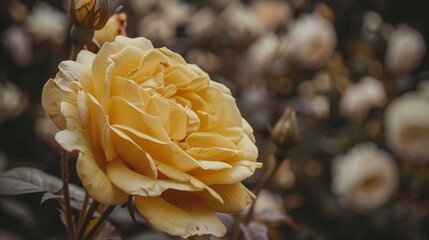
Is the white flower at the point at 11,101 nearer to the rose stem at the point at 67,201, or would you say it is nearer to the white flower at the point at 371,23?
the rose stem at the point at 67,201

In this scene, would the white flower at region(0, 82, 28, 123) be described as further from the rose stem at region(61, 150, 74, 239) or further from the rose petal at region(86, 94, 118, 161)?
the rose petal at region(86, 94, 118, 161)

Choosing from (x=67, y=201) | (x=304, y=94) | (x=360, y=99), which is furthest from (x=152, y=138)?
(x=304, y=94)

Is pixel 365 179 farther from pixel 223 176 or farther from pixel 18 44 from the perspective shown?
pixel 223 176

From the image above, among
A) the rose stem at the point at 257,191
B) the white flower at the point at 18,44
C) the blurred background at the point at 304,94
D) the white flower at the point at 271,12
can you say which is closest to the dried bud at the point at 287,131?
the rose stem at the point at 257,191

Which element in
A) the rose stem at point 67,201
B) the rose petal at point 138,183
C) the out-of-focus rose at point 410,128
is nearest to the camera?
the rose petal at point 138,183

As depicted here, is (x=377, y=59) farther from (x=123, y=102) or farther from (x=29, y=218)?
(x=123, y=102)

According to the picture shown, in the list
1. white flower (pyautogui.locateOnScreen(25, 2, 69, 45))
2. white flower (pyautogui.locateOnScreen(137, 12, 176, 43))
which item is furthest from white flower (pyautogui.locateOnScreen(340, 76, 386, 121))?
white flower (pyautogui.locateOnScreen(25, 2, 69, 45))

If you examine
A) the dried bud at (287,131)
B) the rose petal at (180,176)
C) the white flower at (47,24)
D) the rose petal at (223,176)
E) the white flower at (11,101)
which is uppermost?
the rose petal at (180,176)
